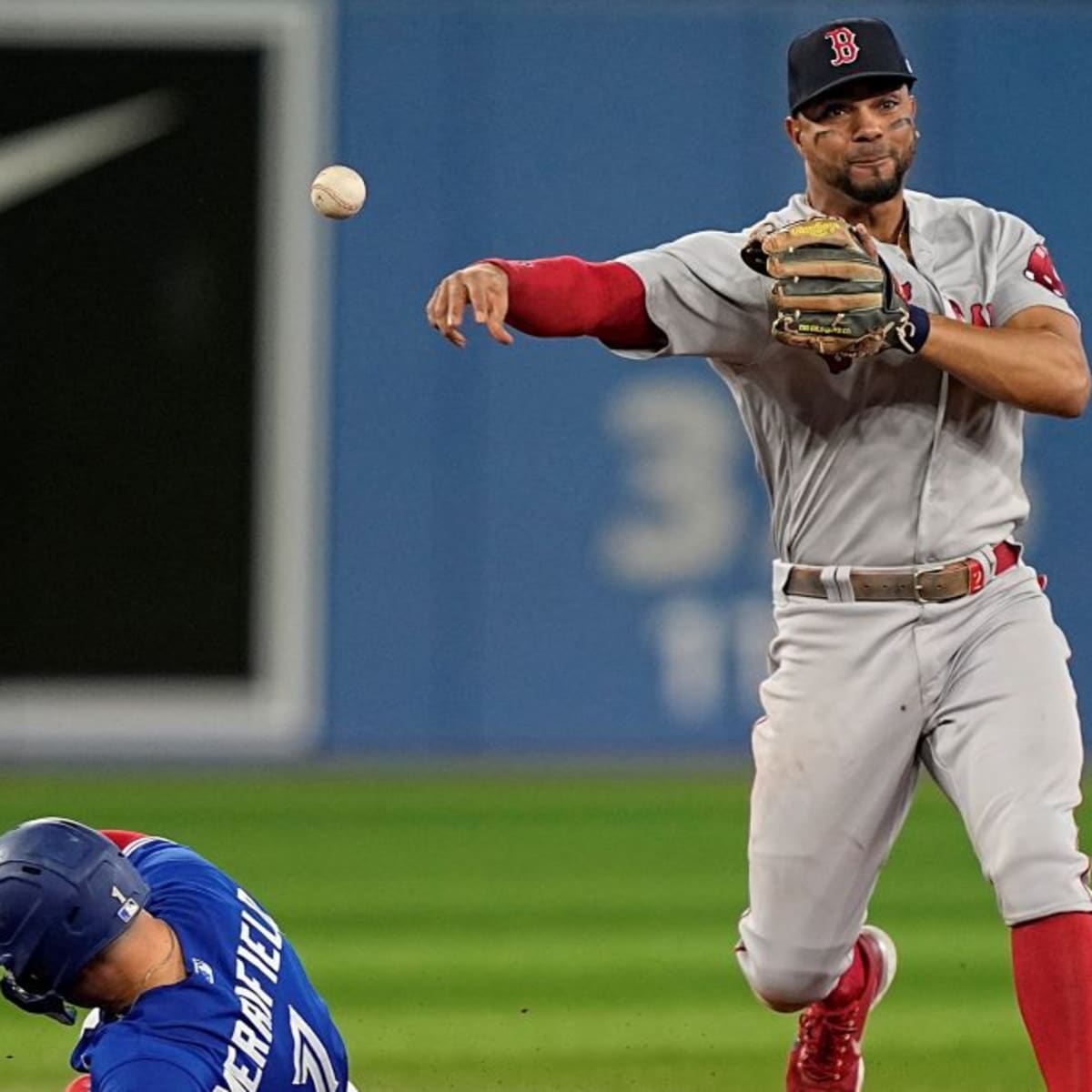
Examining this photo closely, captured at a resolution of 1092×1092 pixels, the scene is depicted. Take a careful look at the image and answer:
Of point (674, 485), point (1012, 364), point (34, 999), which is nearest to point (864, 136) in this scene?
point (1012, 364)

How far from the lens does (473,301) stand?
4.75m

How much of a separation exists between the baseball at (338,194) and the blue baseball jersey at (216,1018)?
4.64 ft

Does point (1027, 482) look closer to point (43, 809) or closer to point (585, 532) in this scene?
point (585, 532)

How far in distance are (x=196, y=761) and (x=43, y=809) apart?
6.10 feet

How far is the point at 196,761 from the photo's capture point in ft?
40.3

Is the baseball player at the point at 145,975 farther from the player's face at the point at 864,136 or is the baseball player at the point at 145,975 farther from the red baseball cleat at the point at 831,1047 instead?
the player's face at the point at 864,136

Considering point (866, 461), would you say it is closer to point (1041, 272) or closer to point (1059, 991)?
point (1041, 272)

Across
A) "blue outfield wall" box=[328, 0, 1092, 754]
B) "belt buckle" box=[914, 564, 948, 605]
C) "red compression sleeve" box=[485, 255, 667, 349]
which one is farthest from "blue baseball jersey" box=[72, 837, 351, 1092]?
"blue outfield wall" box=[328, 0, 1092, 754]

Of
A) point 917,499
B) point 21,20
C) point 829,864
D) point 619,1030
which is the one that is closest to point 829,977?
point 829,864

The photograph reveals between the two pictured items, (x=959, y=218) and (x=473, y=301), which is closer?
(x=473, y=301)

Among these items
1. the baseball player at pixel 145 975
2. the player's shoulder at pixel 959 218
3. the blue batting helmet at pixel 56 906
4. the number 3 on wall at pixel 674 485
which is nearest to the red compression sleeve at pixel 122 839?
the baseball player at pixel 145 975

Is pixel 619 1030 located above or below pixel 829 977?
below

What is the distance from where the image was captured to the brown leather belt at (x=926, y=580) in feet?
16.6

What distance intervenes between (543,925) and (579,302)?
12.9 ft
